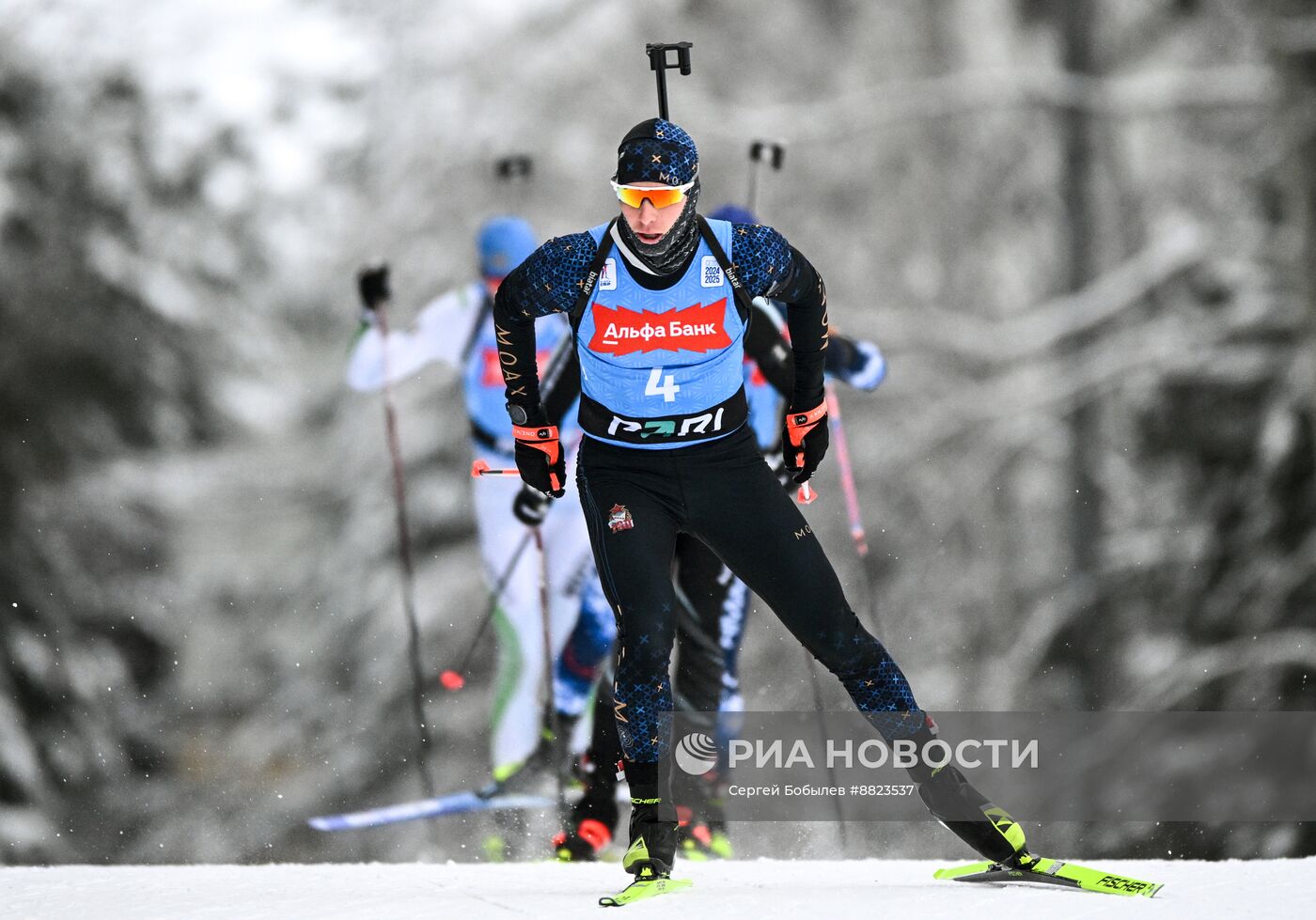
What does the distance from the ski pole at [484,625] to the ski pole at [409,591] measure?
109 millimetres

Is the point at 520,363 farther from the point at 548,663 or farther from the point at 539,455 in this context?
the point at 548,663

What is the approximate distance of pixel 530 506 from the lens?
4625 millimetres

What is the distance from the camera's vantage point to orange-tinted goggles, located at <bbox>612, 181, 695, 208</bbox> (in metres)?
2.97

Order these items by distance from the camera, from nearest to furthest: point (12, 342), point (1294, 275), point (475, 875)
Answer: point (475, 875) → point (12, 342) → point (1294, 275)

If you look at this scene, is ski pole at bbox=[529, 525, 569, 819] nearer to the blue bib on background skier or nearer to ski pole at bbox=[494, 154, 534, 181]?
ski pole at bbox=[494, 154, 534, 181]

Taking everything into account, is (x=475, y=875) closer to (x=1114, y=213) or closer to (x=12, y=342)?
(x=12, y=342)

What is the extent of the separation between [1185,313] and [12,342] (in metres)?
4.55

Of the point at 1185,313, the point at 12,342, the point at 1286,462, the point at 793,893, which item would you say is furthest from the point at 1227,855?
the point at 12,342

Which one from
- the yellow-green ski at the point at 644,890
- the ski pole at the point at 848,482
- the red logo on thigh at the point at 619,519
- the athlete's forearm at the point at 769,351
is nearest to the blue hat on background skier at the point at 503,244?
the athlete's forearm at the point at 769,351

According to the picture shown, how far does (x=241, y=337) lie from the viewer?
4988 millimetres

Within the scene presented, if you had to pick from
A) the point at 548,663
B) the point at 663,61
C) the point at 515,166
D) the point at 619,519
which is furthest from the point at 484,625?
the point at 663,61

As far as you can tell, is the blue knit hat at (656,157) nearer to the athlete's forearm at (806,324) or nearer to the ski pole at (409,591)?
the athlete's forearm at (806,324)

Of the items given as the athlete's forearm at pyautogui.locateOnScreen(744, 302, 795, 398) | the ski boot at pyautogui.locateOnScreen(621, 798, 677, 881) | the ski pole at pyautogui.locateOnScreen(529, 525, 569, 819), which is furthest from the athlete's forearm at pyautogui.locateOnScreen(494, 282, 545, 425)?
the ski pole at pyautogui.locateOnScreen(529, 525, 569, 819)

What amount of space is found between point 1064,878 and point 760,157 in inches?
115
